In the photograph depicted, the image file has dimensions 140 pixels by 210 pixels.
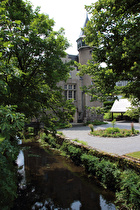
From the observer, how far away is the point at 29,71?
387 inches

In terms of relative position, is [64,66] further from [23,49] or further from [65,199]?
[65,199]

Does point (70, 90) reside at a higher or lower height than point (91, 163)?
higher

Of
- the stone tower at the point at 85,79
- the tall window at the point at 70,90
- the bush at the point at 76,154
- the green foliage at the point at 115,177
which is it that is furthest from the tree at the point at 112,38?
the stone tower at the point at 85,79

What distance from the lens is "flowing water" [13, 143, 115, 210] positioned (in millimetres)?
6328

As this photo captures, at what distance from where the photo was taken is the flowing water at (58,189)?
6.33m

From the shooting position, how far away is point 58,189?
24.8 ft

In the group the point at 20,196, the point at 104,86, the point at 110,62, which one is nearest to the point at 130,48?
the point at 110,62

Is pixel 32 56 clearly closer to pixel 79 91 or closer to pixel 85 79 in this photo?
pixel 79 91

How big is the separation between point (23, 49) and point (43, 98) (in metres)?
2.98

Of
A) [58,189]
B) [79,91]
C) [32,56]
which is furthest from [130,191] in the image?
[79,91]

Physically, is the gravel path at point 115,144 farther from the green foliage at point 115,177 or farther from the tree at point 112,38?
the tree at point 112,38

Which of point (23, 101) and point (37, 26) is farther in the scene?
point (37, 26)

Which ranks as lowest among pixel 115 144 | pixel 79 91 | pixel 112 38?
pixel 115 144

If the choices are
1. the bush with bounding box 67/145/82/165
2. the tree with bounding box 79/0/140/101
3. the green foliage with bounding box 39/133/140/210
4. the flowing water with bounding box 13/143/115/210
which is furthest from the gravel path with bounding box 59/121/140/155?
the tree with bounding box 79/0/140/101
